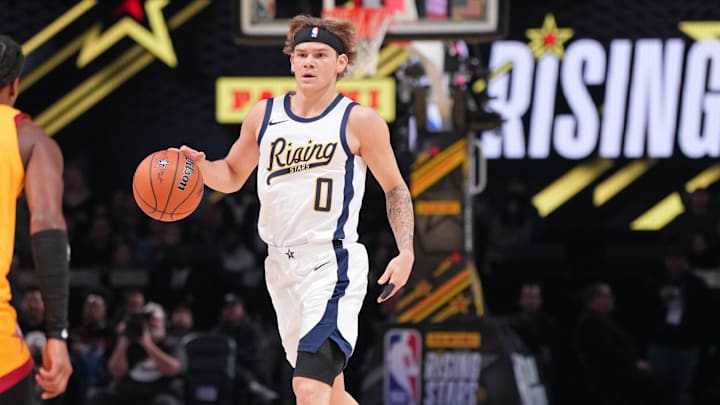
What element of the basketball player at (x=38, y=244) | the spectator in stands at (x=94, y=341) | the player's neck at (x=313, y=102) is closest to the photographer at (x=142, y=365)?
the spectator in stands at (x=94, y=341)

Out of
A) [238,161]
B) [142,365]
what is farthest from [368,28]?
[238,161]

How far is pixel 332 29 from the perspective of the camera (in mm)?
5473

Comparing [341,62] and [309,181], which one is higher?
[341,62]

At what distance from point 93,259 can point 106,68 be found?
448 cm

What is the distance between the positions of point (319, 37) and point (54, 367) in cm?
178

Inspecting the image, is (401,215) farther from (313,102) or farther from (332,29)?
(332,29)

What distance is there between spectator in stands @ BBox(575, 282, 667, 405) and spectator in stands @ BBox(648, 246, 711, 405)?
73 centimetres

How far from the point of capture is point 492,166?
16.9 m

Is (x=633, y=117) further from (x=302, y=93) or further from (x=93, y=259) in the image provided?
(x=302, y=93)

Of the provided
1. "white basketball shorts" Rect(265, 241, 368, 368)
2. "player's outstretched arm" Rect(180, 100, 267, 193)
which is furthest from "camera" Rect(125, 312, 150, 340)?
"white basketball shorts" Rect(265, 241, 368, 368)

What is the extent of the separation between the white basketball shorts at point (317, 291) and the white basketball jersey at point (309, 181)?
0.06m

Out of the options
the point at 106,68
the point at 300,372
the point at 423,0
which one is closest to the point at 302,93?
the point at 300,372

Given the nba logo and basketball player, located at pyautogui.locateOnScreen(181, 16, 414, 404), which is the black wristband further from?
the nba logo

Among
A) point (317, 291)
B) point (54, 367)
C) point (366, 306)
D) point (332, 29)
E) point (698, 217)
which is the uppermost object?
point (332, 29)
